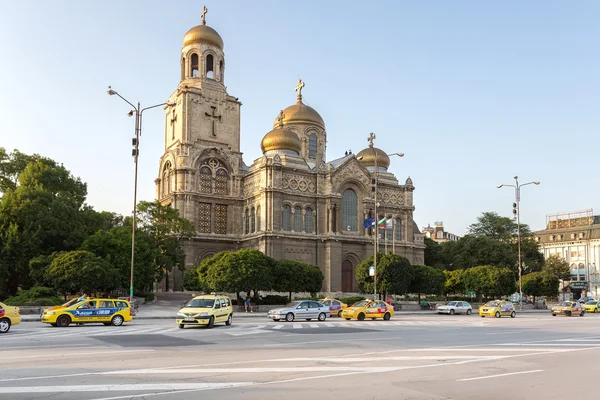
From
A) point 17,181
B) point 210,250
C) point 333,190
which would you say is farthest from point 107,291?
point 333,190

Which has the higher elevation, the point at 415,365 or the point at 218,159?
the point at 218,159

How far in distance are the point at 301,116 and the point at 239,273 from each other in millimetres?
38862

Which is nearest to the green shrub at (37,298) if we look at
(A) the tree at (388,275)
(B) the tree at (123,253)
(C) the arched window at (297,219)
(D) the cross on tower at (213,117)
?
(B) the tree at (123,253)

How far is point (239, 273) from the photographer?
48.4 meters

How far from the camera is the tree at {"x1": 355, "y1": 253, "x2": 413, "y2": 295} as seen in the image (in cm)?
5347

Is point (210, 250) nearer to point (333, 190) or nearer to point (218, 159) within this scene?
point (218, 159)

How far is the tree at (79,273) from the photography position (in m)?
43.6

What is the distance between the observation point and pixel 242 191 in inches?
2906

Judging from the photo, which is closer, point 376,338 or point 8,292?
point 376,338

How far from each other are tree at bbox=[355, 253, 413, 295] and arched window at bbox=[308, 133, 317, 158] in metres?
29.8

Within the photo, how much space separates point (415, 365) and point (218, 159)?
197 feet

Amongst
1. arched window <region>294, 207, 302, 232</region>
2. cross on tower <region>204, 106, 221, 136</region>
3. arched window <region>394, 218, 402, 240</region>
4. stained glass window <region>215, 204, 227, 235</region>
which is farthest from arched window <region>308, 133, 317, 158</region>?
stained glass window <region>215, 204, 227, 235</region>

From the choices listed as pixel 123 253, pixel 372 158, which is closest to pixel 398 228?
pixel 372 158

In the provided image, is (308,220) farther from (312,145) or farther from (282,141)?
(312,145)
